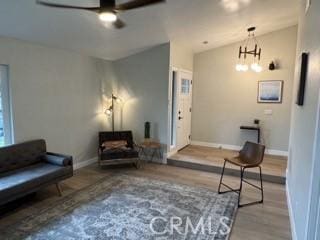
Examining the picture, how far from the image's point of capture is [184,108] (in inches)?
224

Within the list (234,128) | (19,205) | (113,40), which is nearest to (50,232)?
(19,205)

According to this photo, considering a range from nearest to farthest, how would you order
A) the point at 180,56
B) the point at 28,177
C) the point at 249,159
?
the point at 28,177 < the point at 249,159 < the point at 180,56

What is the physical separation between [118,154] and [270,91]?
12.5 ft

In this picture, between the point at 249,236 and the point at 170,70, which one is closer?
the point at 249,236

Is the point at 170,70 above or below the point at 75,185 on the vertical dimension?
above

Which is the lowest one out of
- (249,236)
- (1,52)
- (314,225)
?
(249,236)

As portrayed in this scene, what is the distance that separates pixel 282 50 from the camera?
505cm

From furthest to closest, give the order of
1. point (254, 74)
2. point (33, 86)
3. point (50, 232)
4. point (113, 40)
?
point (254, 74), point (113, 40), point (33, 86), point (50, 232)

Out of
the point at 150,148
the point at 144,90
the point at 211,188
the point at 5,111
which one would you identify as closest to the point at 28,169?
the point at 5,111

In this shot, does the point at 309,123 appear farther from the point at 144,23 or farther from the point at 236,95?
the point at 236,95

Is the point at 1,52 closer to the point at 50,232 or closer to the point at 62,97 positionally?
the point at 62,97

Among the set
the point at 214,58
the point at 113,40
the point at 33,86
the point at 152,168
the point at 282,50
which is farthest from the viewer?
the point at 214,58

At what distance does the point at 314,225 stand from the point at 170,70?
377cm

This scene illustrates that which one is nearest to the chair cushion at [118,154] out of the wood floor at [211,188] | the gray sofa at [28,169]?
the wood floor at [211,188]
